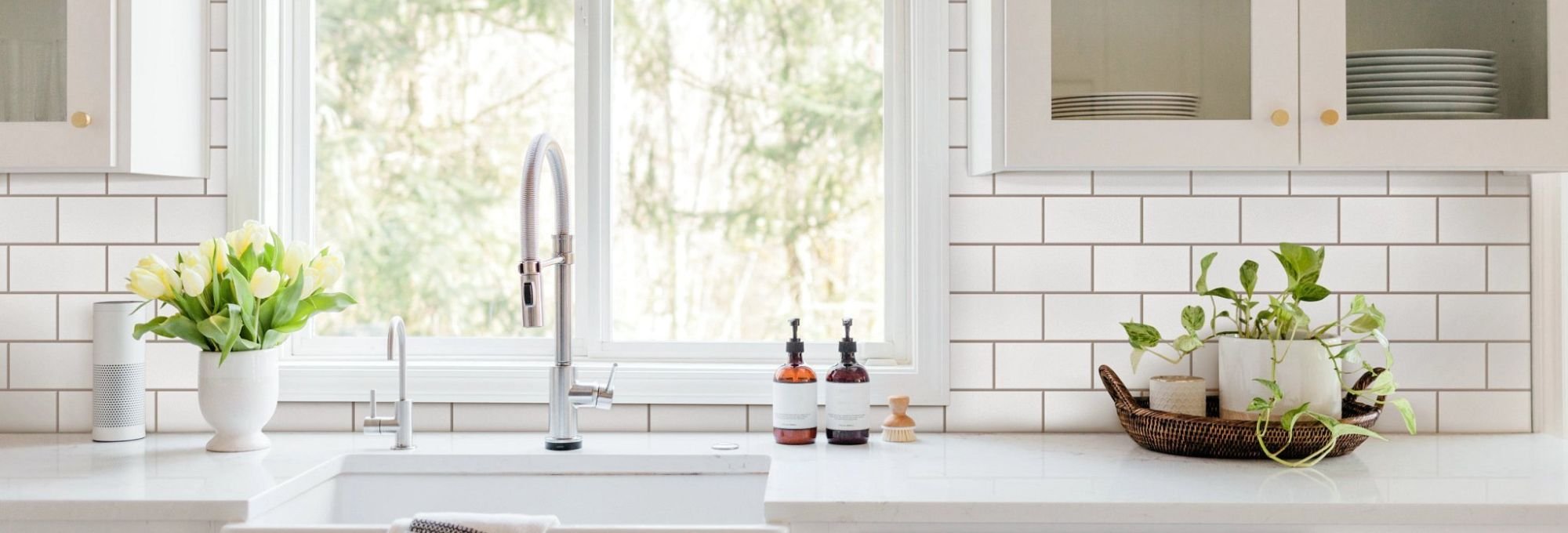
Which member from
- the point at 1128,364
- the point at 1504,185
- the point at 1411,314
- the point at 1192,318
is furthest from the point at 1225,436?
the point at 1504,185

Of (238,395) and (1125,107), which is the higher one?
(1125,107)

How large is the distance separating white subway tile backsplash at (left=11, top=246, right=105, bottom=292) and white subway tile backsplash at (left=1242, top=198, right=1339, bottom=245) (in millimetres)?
1971

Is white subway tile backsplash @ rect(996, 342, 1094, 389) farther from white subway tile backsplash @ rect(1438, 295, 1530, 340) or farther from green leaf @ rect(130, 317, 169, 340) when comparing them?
green leaf @ rect(130, 317, 169, 340)

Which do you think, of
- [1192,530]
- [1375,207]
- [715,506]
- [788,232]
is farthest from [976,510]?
[1375,207]

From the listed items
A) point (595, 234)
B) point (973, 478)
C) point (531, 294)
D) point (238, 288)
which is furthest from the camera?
point (595, 234)

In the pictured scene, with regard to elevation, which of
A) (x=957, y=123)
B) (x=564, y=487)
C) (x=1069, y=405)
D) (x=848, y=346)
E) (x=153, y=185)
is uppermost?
(x=957, y=123)

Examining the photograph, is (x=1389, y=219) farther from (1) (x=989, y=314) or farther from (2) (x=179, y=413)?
(2) (x=179, y=413)

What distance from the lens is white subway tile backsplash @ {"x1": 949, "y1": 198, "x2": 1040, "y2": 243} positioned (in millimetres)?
1984

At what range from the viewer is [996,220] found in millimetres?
1986

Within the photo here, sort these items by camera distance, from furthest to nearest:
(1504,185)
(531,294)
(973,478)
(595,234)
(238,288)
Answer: (595,234)
(1504,185)
(531,294)
(238,288)
(973,478)

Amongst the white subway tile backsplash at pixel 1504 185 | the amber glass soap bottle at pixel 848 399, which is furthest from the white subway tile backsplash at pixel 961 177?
the white subway tile backsplash at pixel 1504 185

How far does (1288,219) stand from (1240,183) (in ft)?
0.34

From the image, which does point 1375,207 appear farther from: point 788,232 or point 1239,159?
point 788,232

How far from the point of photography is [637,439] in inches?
75.9
